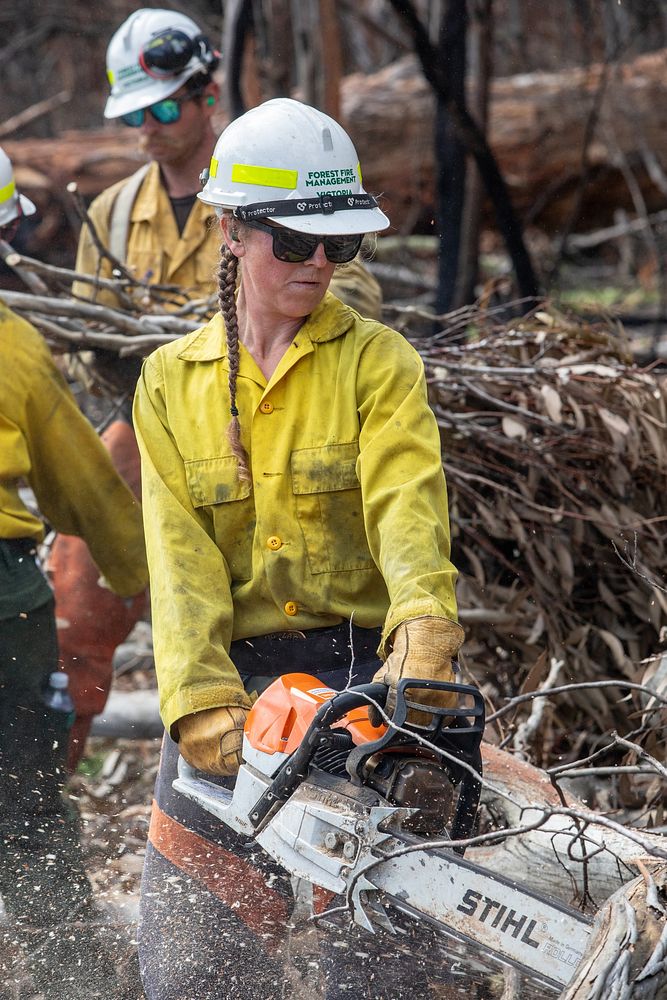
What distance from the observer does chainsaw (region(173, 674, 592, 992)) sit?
203 cm

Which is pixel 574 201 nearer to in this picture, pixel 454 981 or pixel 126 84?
pixel 126 84

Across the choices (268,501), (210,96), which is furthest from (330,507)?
(210,96)

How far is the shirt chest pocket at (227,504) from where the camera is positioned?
259cm

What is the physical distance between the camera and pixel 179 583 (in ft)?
8.24

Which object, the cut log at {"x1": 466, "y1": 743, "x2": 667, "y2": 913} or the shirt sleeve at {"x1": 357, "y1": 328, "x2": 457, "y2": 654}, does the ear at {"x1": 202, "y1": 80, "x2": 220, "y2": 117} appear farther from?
the cut log at {"x1": 466, "y1": 743, "x2": 667, "y2": 913}

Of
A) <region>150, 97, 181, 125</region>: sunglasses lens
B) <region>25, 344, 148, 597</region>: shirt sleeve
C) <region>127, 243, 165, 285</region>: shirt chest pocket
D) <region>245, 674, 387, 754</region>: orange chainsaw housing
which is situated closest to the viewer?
<region>245, 674, 387, 754</region>: orange chainsaw housing

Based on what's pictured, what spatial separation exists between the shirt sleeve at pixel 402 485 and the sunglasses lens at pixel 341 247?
0.20m

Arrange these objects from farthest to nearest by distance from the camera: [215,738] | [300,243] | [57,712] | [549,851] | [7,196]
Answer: [7,196]
[57,712]
[549,851]
[300,243]
[215,738]

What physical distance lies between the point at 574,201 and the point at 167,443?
286 inches

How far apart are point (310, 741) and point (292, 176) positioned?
126 cm

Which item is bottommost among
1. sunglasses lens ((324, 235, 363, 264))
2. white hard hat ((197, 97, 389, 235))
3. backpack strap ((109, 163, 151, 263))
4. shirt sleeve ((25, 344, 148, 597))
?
shirt sleeve ((25, 344, 148, 597))

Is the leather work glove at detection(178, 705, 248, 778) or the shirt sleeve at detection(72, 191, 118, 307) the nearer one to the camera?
the leather work glove at detection(178, 705, 248, 778)

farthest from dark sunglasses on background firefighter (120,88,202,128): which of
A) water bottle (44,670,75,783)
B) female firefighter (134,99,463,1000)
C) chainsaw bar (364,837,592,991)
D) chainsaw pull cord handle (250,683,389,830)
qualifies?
chainsaw bar (364,837,592,991)

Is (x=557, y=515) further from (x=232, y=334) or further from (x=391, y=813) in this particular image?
(x=391, y=813)
